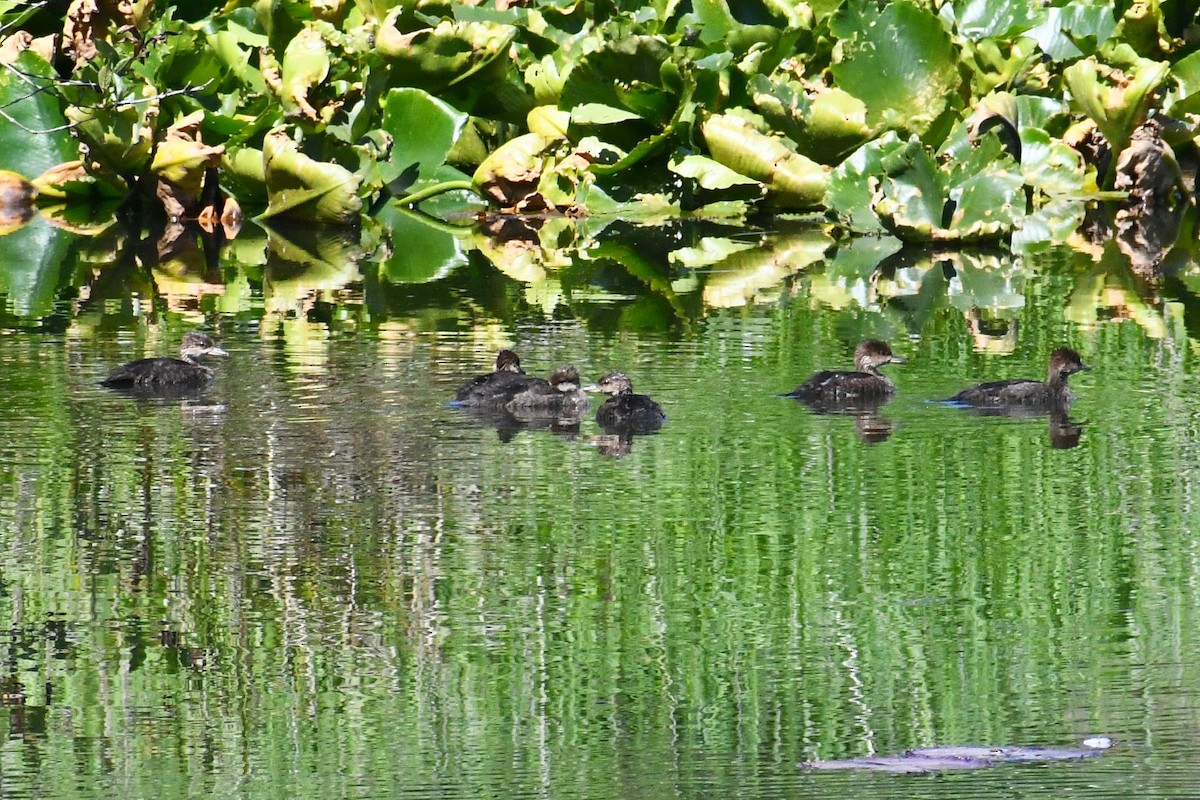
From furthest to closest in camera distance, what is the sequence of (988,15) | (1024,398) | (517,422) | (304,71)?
(988,15) → (304,71) → (1024,398) → (517,422)

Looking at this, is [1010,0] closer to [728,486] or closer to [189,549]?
[728,486]

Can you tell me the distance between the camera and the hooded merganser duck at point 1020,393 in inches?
403

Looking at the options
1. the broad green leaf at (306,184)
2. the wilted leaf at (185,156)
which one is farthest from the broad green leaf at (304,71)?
the wilted leaf at (185,156)

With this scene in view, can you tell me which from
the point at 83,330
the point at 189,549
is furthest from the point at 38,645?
the point at 83,330

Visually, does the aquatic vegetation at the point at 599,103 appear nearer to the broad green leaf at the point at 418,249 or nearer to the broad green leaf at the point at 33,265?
the broad green leaf at the point at 418,249

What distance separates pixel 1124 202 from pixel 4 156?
10640mm

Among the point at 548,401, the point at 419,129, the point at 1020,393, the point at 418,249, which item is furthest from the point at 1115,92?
the point at 548,401

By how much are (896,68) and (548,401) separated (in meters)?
10.9

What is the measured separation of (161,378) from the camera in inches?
430

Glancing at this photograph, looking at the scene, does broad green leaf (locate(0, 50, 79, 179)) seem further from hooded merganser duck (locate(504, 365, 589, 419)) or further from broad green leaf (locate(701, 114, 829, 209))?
hooded merganser duck (locate(504, 365, 589, 419))

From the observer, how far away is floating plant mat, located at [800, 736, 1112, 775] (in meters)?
5.10

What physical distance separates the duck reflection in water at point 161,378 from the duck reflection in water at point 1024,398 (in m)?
3.54

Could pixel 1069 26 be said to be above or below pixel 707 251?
above

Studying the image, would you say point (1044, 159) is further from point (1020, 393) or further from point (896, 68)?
point (1020, 393)
